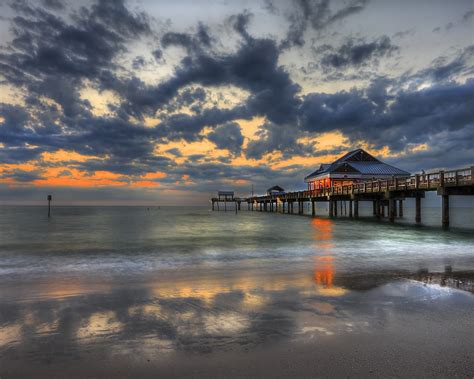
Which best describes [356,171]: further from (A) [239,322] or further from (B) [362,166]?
(A) [239,322]

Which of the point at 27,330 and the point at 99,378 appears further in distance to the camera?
the point at 27,330

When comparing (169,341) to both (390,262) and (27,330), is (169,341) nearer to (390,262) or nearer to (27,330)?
(27,330)

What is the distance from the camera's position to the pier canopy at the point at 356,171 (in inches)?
2323

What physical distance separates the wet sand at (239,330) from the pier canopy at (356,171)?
53199mm

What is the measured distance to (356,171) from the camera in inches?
2344

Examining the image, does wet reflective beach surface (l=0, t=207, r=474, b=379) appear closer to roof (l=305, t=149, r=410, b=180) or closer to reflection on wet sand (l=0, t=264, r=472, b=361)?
reflection on wet sand (l=0, t=264, r=472, b=361)

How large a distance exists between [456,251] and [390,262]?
494cm

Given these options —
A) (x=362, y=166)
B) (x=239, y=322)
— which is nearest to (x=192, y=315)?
(x=239, y=322)

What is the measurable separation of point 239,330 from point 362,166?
199 ft

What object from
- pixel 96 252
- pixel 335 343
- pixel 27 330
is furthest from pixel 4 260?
pixel 335 343

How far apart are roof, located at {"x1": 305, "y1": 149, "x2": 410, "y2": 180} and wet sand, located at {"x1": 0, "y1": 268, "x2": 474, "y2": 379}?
178ft

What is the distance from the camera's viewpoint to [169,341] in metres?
4.38

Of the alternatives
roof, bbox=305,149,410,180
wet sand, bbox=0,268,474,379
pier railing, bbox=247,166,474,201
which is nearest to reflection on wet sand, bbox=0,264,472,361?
wet sand, bbox=0,268,474,379

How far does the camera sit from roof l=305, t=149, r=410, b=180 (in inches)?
2336
